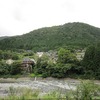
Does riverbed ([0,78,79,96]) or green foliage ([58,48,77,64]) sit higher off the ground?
green foliage ([58,48,77,64])

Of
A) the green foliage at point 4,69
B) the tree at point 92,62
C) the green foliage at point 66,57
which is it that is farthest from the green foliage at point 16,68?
the tree at point 92,62

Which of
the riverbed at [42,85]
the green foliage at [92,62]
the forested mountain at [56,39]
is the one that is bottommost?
the riverbed at [42,85]

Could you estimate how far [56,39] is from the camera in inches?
6353

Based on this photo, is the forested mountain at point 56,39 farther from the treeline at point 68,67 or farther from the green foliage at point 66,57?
the treeline at point 68,67

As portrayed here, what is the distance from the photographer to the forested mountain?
150625 mm

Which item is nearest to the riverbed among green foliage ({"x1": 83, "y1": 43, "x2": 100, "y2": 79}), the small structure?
green foliage ({"x1": 83, "y1": 43, "x2": 100, "y2": 79})

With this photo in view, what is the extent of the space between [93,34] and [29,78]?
111 m

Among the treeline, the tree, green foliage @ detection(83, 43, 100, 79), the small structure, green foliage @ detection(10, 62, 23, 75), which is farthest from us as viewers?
the small structure

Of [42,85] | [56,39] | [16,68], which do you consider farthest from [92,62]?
[56,39]

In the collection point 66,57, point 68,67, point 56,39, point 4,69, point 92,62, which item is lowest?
point 4,69

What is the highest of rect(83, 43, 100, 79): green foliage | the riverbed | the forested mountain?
the forested mountain

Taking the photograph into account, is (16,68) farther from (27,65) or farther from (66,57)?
(66,57)

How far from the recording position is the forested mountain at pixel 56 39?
151 m

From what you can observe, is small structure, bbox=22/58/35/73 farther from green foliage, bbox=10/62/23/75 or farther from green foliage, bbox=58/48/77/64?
green foliage, bbox=58/48/77/64
